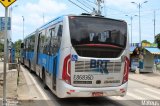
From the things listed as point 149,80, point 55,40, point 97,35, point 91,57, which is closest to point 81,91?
point 91,57

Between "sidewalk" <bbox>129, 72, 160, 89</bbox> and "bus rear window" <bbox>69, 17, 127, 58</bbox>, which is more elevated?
"bus rear window" <bbox>69, 17, 127, 58</bbox>

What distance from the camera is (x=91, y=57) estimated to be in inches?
480

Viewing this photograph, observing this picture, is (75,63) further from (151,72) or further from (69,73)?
(151,72)

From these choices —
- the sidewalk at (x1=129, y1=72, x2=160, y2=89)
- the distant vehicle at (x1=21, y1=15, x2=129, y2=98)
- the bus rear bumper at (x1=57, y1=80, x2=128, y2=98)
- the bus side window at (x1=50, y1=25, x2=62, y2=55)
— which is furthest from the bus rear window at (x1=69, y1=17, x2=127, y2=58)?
the sidewalk at (x1=129, y1=72, x2=160, y2=89)

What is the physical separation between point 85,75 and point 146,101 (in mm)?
3566

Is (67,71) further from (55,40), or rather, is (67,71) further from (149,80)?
(149,80)

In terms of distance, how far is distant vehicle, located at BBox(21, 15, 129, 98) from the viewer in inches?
474

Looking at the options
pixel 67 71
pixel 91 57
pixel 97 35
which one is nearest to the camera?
pixel 67 71

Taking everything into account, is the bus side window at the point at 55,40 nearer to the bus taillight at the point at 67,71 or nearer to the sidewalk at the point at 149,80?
the bus taillight at the point at 67,71

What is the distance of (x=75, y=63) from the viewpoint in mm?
12016

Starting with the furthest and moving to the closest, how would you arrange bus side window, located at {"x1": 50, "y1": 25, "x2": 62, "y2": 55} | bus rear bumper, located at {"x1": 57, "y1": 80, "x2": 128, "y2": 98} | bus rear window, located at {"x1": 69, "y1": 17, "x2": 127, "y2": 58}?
1. bus side window, located at {"x1": 50, "y1": 25, "x2": 62, "y2": 55}
2. bus rear window, located at {"x1": 69, "y1": 17, "x2": 127, "y2": 58}
3. bus rear bumper, located at {"x1": 57, "y1": 80, "x2": 128, "y2": 98}

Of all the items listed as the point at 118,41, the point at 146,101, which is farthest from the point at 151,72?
the point at 118,41

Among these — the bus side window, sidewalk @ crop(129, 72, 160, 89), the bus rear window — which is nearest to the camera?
the bus rear window

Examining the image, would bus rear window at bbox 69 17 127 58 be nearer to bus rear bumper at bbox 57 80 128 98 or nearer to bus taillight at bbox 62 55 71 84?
bus taillight at bbox 62 55 71 84
